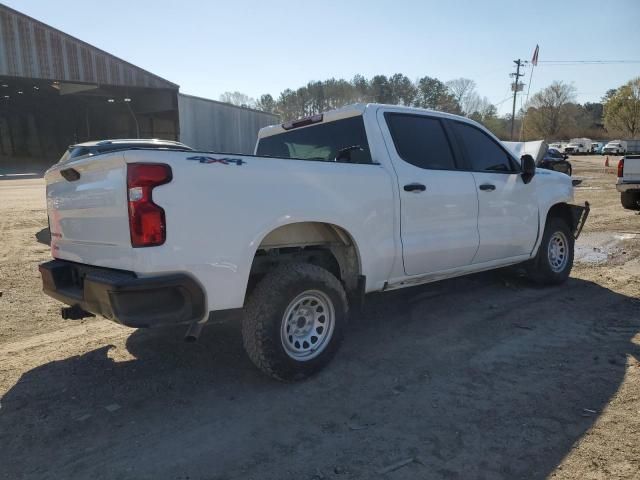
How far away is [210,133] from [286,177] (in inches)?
1301

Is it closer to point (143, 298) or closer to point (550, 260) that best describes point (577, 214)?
point (550, 260)

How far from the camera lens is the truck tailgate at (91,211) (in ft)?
9.66

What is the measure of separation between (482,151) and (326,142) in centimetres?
174

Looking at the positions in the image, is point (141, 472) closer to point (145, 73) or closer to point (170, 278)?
point (170, 278)

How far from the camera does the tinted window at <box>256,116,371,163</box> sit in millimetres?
4297

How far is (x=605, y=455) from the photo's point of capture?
2.65 metres

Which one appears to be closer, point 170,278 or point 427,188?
point 170,278

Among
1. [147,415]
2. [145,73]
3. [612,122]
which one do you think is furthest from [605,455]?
[612,122]

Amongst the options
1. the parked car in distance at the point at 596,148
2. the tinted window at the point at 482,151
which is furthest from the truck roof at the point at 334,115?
the parked car in distance at the point at 596,148

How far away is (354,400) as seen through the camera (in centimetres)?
332

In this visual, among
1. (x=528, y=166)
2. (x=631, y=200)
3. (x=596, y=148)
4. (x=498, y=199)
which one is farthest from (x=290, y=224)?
(x=596, y=148)

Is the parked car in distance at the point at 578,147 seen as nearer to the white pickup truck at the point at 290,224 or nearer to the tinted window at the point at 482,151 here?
the tinted window at the point at 482,151

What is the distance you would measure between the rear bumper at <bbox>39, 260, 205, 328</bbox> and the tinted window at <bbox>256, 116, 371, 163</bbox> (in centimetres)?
199

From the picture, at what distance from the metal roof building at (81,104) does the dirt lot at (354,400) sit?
87.9ft
